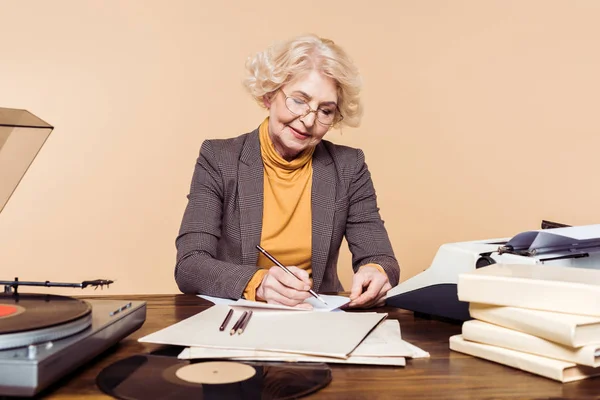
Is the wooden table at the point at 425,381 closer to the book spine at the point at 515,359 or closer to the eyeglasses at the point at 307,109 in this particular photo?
the book spine at the point at 515,359

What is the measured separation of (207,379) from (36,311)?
31 centimetres

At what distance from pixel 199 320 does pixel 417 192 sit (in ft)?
6.91

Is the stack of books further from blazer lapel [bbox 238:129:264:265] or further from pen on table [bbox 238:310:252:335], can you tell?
blazer lapel [bbox 238:129:264:265]

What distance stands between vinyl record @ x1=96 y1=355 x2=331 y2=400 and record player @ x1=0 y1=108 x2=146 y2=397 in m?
0.06

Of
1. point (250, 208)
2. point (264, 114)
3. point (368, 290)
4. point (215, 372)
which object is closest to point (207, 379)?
point (215, 372)

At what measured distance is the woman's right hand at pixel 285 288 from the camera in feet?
4.87

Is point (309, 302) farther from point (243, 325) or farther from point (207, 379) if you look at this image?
point (207, 379)

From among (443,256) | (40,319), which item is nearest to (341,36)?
(443,256)

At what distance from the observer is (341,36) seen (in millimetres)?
3213

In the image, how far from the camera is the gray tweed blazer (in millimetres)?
1982

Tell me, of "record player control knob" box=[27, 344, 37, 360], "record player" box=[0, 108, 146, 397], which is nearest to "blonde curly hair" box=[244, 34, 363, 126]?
"record player" box=[0, 108, 146, 397]

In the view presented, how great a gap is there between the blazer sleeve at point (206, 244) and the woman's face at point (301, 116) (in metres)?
0.23

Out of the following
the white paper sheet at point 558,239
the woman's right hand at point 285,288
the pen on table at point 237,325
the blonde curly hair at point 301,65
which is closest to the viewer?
the pen on table at point 237,325

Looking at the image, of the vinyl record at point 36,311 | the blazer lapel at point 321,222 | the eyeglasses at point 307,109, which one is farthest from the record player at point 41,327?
the blazer lapel at point 321,222
